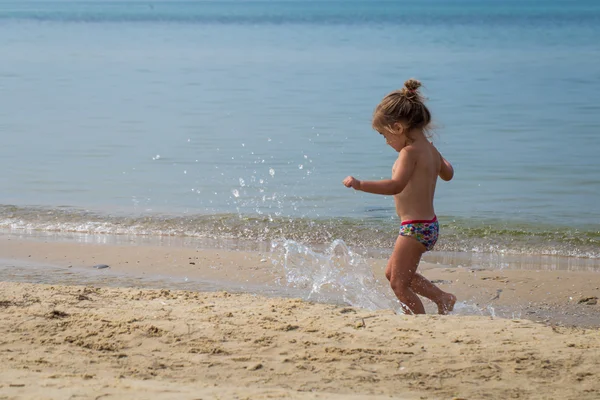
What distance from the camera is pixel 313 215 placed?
30.3 ft

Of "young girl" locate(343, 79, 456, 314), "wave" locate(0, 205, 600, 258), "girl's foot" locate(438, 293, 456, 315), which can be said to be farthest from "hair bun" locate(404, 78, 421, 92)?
"wave" locate(0, 205, 600, 258)

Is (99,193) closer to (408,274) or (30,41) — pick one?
(408,274)

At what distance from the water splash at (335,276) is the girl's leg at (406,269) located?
0.55m

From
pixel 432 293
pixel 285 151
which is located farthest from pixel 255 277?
pixel 285 151

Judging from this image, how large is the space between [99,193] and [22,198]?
865mm

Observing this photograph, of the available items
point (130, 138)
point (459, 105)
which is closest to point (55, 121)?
point (130, 138)

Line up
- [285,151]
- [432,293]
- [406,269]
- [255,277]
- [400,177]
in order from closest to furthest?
1. [400,177]
2. [406,269]
3. [432,293]
4. [255,277]
5. [285,151]

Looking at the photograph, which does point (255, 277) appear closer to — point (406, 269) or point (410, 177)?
point (406, 269)

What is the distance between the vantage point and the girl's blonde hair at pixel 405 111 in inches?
199

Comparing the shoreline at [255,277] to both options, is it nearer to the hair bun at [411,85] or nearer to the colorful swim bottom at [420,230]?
the colorful swim bottom at [420,230]

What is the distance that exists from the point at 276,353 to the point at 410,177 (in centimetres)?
148

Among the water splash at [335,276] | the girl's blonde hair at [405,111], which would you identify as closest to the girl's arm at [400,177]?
the girl's blonde hair at [405,111]

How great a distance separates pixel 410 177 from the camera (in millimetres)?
5062

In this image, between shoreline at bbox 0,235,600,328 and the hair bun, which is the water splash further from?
the hair bun
